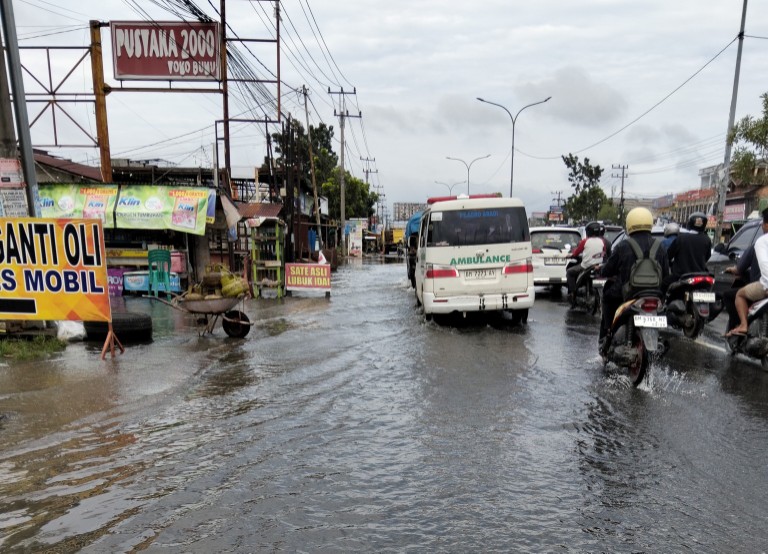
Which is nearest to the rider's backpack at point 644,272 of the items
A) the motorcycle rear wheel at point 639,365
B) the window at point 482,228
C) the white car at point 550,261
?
the motorcycle rear wheel at point 639,365

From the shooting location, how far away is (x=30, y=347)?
26.1 feet

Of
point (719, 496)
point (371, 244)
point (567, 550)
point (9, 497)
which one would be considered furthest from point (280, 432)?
point (371, 244)

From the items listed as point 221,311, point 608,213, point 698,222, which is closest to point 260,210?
point 221,311

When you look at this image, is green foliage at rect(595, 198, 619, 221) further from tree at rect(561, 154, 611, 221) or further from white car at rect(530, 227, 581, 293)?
white car at rect(530, 227, 581, 293)

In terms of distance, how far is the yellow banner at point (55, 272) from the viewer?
7551 millimetres

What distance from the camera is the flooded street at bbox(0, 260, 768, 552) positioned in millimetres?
3131

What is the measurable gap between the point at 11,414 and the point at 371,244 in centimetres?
5917

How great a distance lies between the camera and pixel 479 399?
5.61 m

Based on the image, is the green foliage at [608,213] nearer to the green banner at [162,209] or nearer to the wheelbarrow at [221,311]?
the green banner at [162,209]

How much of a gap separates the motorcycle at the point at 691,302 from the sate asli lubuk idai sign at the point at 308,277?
9472mm

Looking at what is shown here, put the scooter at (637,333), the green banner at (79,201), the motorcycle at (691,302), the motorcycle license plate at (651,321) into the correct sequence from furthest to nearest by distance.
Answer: the green banner at (79,201)
the motorcycle at (691,302)
the scooter at (637,333)
the motorcycle license plate at (651,321)

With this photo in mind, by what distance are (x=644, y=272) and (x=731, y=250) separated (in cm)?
449

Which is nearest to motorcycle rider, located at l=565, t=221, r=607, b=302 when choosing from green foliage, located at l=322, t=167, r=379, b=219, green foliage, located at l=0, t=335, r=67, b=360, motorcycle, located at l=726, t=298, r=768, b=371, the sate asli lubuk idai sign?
motorcycle, located at l=726, t=298, r=768, b=371

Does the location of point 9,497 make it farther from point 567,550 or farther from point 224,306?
point 224,306
